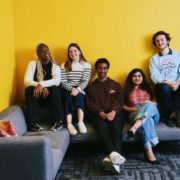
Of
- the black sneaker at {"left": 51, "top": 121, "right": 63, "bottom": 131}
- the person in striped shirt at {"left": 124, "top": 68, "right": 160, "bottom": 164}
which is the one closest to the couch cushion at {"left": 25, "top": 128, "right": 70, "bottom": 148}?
the black sneaker at {"left": 51, "top": 121, "right": 63, "bottom": 131}

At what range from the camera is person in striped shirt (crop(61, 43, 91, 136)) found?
369cm

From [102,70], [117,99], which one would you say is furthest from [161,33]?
[117,99]

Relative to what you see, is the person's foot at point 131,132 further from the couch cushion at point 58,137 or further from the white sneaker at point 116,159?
the couch cushion at point 58,137

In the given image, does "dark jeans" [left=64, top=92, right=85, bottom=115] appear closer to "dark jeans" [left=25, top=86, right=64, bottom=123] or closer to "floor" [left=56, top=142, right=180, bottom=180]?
"dark jeans" [left=25, top=86, right=64, bottom=123]

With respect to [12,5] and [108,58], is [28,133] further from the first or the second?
[12,5]

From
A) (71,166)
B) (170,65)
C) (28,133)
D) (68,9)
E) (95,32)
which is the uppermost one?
(68,9)

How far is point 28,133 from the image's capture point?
11.3 ft

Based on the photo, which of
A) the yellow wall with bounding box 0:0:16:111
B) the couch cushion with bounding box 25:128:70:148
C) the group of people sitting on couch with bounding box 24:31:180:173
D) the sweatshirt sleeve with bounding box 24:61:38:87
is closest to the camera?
the couch cushion with bounding box 25:128:70:148

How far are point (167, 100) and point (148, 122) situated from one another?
0.45 meters

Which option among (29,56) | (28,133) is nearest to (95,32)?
(29,56)

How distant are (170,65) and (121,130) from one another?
45.8 inches

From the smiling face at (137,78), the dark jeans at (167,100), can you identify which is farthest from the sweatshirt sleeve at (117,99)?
the dark jeans at (167,100)

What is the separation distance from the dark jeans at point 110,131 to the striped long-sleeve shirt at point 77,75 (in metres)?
0.55

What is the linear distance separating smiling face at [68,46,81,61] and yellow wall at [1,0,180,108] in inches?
7.7
